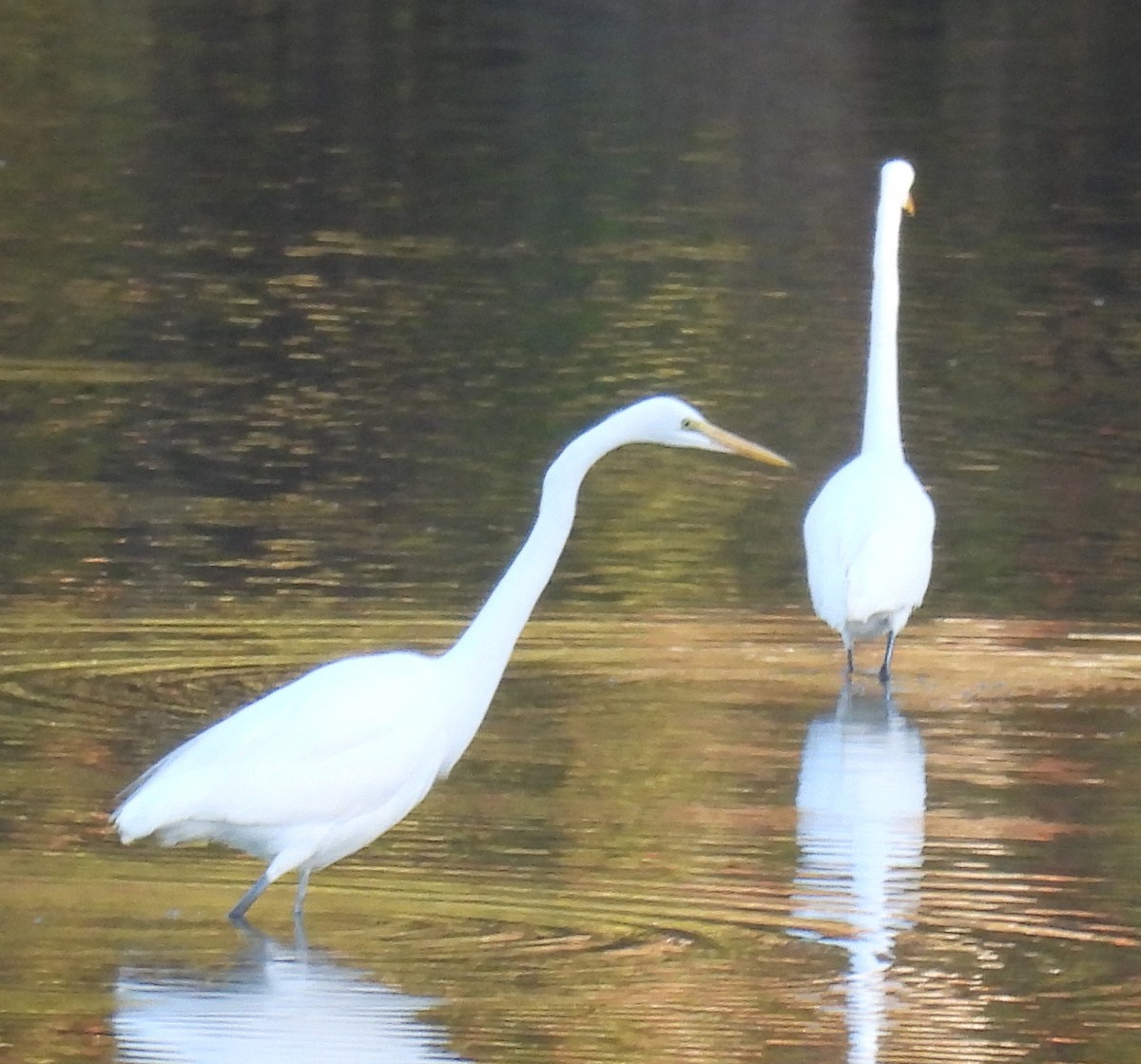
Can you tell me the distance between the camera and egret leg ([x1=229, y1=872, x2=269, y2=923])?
244 inches

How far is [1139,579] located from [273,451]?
3.39m

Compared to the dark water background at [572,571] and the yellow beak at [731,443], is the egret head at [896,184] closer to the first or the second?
the dark water background at [572,571]

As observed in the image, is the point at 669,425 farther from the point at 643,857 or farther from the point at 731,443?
the point at 643,857

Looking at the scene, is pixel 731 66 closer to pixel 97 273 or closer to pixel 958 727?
pixel 97 273

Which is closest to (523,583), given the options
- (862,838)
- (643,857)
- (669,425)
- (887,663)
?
(669,425)

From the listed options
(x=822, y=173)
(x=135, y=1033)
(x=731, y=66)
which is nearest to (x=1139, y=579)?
(x=135, y=1033)

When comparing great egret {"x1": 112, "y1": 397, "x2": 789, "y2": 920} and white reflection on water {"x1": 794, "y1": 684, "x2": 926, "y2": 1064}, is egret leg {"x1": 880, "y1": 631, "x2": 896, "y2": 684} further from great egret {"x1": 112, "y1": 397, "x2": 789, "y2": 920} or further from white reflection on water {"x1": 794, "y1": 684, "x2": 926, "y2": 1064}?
great egret {"x1": 112, "y1": 397, "x2": 789, "y2": 920}

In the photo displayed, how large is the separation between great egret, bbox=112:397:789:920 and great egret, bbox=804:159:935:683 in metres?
2.17

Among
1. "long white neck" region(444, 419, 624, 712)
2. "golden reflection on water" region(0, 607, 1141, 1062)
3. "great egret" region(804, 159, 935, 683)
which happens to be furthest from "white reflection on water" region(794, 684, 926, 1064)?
"long white neck" region(444, 419, 624, 712)

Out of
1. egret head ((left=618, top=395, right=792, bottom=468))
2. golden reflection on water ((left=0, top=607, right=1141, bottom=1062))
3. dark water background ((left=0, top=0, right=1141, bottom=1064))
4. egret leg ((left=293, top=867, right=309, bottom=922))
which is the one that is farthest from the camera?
egret head ((left=618, top=395, right=792, bottom=468))

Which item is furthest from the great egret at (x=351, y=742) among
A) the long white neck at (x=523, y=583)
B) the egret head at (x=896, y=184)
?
the egret head at (x=896, y=184)

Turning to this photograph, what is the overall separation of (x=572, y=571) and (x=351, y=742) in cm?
347

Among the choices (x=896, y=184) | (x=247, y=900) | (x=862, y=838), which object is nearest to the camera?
(x=247, y=900)

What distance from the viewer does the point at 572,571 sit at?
9.67 meters
